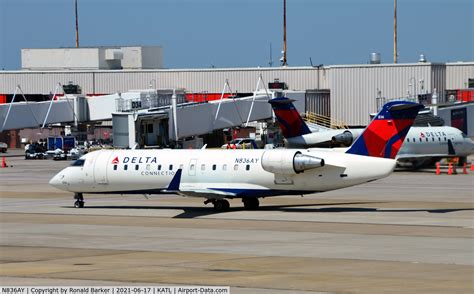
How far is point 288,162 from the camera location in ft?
138

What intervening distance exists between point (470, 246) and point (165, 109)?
2434 inches

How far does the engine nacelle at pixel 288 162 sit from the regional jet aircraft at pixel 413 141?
2606 cm

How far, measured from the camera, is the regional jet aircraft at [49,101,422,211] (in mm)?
41969

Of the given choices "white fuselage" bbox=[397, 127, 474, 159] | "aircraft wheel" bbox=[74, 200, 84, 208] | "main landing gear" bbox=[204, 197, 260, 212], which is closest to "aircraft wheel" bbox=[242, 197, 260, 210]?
"main landing gear" bbox=[204, 197, 260, 212]

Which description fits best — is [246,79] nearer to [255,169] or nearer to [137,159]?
[137,159]

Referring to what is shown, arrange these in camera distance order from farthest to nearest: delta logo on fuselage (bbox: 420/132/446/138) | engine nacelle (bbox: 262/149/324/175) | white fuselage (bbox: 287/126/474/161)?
delta logo on fuselage (bbox: 420/132/446/138)
white fuselage (bbox: 287/126/474/161)
engine nacelle (bbox: 262/149/324/175)

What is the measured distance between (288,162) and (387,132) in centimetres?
459

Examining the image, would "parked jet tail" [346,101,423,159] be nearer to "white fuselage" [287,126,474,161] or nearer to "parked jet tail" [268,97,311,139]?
"parked jet tail" [268,97,311,139]

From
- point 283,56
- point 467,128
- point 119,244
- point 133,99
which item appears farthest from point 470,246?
point 283,56

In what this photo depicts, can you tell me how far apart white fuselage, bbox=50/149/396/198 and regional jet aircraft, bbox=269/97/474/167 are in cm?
2447

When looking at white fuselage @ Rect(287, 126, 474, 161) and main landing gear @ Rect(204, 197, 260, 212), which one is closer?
main landing gear @ Rect(204, 197, 260, 212)

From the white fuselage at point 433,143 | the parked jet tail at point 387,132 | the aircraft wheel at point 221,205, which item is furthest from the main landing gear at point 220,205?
the white fuselage at point 433,143

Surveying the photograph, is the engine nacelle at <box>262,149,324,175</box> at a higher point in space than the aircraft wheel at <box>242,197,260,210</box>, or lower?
higher

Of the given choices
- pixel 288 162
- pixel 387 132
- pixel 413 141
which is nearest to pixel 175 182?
pixel 288 162
